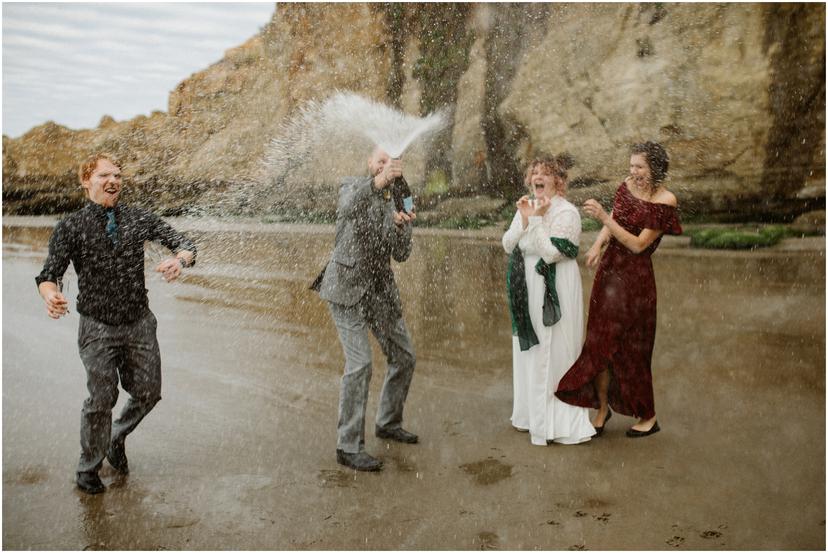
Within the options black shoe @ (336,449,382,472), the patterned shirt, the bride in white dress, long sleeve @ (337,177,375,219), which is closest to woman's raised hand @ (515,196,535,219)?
the bride in white dress

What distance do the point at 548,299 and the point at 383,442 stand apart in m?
1.00

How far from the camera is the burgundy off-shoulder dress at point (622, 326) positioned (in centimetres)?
381

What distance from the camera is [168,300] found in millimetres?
5055

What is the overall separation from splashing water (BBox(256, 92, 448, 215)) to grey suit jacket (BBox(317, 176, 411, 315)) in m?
2.29

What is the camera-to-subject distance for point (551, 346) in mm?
3873

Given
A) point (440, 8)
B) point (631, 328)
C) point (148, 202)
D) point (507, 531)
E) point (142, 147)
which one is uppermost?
point (440, 8)

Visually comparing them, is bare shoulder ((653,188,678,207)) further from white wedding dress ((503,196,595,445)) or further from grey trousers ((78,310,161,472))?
grey trousers ((78,310,161,472))

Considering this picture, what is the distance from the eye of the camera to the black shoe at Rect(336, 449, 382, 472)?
3.51 meters

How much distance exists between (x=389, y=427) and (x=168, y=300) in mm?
1871

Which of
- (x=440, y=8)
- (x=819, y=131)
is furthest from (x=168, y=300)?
(x=819, y=131)

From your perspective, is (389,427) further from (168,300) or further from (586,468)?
(168,300)

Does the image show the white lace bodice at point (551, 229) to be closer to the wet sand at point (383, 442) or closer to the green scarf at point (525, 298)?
the green scarf at point (525, 298)

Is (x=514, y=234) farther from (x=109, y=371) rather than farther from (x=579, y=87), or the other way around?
(x=579, y=87)

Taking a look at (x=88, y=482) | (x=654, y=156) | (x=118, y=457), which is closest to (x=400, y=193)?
(x=654, y=156)
